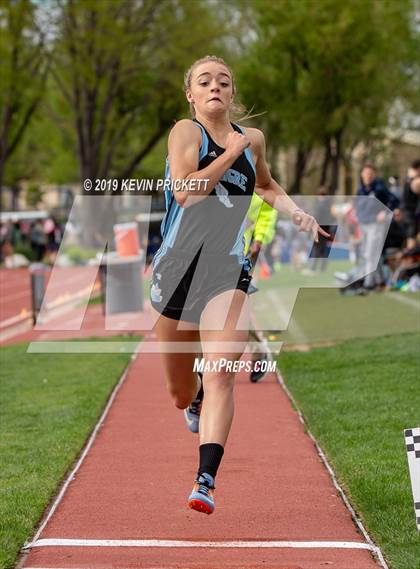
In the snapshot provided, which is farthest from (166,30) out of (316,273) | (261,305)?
(261,305)

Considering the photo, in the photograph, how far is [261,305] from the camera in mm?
21562

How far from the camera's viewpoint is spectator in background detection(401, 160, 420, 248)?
1739 cm

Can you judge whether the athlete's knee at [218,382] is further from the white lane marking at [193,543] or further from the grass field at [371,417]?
the grass field at [371,417]

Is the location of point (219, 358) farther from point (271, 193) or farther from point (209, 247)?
point (271, 193)

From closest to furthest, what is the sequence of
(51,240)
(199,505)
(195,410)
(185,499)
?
(199,505) < (185,499) < (195,410) < (51,240)

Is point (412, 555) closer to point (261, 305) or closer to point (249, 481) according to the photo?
point (249, 481)

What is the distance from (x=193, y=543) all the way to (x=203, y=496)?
294 mm

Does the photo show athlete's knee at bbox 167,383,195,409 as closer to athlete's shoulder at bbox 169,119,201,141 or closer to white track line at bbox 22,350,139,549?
white track line at bbox 22,350,139,549

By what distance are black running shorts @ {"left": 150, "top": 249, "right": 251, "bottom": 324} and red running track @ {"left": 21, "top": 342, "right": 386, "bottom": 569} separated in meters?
1.11

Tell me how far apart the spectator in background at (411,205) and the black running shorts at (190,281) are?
37.7 feet

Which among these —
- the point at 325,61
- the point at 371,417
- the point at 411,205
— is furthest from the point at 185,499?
the point at 325,61

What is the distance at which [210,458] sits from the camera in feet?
19.3

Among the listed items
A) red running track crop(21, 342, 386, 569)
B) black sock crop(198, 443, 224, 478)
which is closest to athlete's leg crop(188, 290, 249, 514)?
black sock crop(198, 443, 224, 478)

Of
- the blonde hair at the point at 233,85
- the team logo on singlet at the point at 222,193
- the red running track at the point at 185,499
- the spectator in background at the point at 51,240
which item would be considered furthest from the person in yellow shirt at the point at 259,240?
the spectator in background at the point at 51,240
